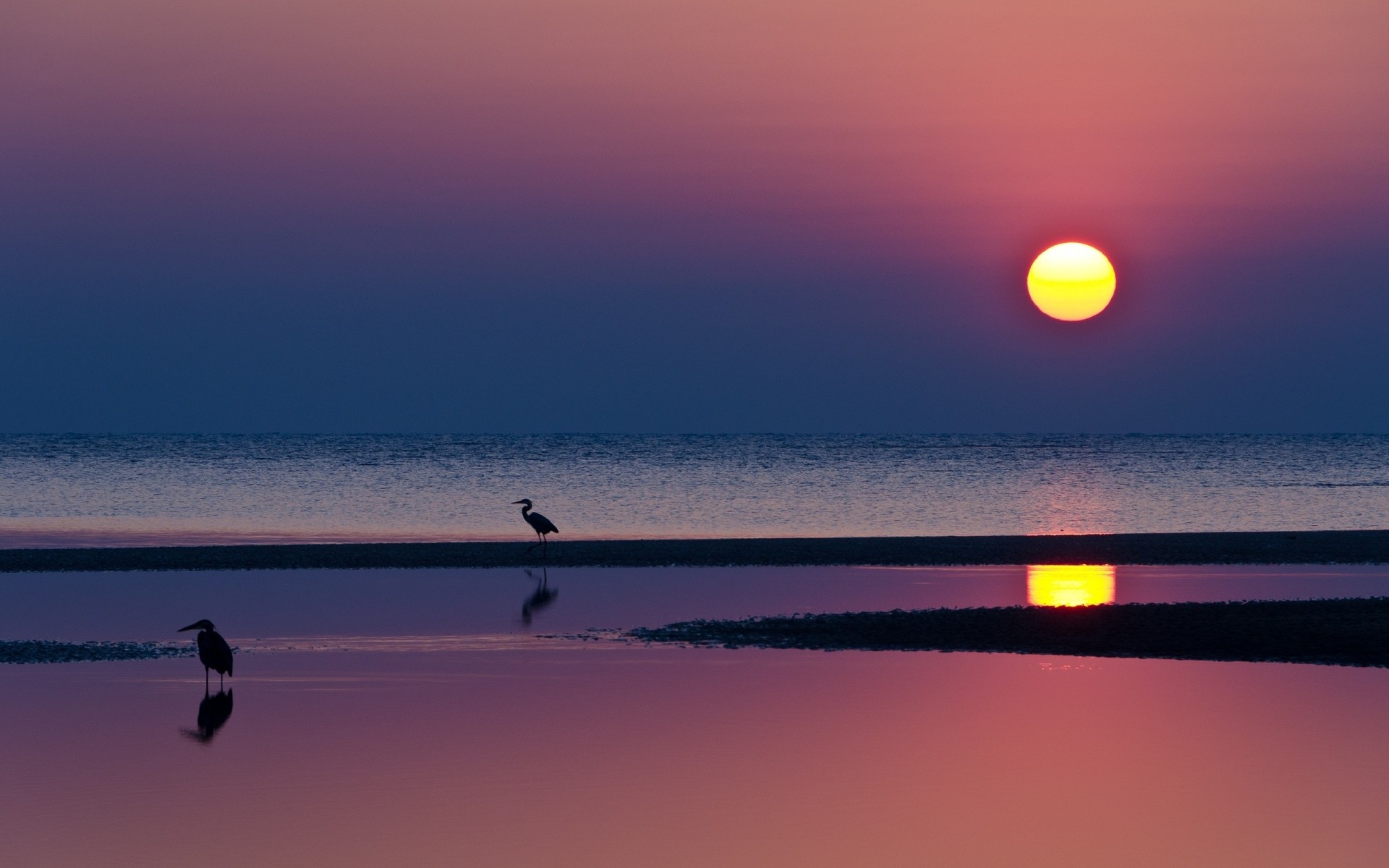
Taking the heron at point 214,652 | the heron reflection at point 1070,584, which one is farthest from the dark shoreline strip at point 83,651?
the heron reflection at point 1070,584

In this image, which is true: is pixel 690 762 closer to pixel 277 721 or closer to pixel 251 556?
pixel 277 721

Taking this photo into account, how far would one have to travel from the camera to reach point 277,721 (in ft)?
48.7

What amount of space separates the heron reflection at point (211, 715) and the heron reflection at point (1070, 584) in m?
13.2

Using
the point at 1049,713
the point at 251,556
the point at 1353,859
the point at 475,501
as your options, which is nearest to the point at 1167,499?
the point at 475,501

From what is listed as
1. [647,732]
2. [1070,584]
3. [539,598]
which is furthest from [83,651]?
[1070,584]

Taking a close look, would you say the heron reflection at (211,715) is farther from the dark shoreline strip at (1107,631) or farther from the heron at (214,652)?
the dark shoreline strip at (1107,631)

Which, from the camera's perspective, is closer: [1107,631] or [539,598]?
[1107,631]

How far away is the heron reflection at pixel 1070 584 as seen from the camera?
25797mm

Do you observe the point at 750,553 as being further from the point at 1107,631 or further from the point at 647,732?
the point at 647,732

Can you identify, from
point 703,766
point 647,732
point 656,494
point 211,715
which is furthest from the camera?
point 656,494

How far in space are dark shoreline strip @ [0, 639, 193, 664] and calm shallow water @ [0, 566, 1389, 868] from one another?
648mm

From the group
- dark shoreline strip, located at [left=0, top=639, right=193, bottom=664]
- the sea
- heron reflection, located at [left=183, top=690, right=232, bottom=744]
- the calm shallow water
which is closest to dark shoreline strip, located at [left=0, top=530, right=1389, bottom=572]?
the sea

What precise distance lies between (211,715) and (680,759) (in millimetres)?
5059

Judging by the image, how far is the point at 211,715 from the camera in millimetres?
15273
